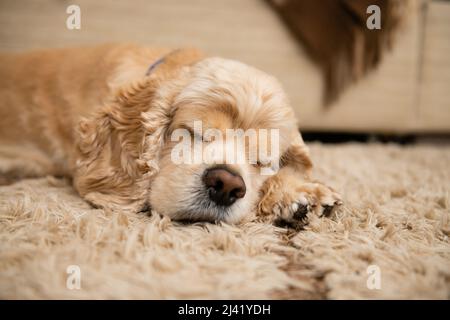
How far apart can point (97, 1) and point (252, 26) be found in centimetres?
122

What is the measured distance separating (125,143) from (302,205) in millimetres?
782

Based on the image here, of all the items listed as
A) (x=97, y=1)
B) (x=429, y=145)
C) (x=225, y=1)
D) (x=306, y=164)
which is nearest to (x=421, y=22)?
(x=429, y=145)

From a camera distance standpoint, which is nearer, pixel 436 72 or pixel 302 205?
pixel 302 205

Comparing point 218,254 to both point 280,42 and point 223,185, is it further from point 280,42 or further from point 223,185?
point 280,42

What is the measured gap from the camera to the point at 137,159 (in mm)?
1575

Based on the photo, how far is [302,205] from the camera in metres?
1.45

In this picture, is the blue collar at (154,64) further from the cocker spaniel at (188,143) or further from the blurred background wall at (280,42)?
the blurred background wall at (280,42)

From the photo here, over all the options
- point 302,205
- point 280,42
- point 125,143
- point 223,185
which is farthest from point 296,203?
point 280,42

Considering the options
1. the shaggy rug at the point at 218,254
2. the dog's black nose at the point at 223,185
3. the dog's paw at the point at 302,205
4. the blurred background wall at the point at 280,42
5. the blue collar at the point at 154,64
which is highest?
the blurred background wall at the point at 280,42

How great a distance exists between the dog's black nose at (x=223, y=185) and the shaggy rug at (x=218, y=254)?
0.10 metres

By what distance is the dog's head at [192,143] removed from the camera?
140 centimetres

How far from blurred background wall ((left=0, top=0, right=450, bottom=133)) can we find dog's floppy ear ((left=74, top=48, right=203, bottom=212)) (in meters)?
1.46

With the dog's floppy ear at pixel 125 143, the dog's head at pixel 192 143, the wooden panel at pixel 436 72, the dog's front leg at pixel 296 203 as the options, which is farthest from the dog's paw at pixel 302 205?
the wooden panel at pixel 436 72

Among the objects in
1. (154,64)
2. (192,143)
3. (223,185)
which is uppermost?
(154,64)
